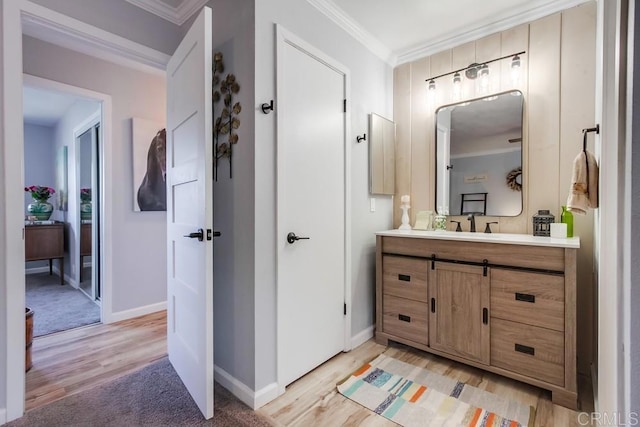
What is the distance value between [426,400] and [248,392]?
1.02 m

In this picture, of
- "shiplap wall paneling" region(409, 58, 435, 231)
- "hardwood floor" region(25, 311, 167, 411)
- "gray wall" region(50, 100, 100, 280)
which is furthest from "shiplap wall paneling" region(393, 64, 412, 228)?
"gray wall" region(50, 100, 100, 280)

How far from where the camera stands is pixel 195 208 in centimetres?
171

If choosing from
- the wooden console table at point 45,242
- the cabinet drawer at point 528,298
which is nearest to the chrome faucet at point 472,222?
the cabinet drawer at point 528,298

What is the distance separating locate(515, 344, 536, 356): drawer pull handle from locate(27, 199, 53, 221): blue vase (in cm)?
618

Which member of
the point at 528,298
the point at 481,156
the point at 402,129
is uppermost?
the point at 402,129

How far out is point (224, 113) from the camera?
6.27 feet

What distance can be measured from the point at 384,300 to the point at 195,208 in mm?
1577

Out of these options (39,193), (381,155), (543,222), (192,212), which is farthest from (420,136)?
(39,193)

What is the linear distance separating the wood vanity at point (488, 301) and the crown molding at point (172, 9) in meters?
2.13

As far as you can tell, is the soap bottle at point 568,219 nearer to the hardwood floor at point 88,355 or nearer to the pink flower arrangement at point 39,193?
the hardwood floor at point 88,355

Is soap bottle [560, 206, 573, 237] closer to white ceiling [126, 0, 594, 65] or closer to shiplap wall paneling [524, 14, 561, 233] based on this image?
shiplap wall paneling [524, 14, 561, 233]

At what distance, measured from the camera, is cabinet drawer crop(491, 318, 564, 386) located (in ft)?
5.61

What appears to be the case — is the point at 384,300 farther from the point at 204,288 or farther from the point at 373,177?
the point at 204,288

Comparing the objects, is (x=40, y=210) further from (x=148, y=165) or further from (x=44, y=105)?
(x=148, y=165)
